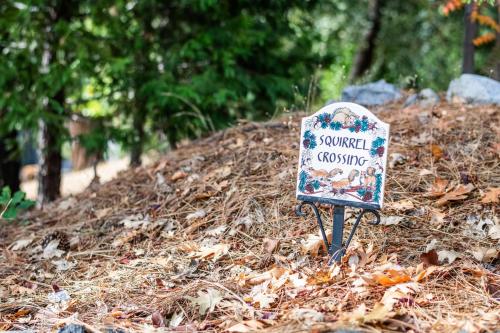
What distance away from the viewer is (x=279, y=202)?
364 cm

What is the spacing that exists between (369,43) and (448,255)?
26.3ft

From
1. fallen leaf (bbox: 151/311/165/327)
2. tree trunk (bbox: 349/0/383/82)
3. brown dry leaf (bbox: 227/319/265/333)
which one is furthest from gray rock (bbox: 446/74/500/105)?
tree trunk (bbox: 349/0/383/82)

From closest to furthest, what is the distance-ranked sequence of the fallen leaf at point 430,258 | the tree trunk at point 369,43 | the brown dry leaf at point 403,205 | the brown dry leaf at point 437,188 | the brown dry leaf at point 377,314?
the brown dry leaf at point 377,314
the fallen leaf at point 430,258
the brown dry leaf at point 403,205
the brown dry leaf at point 437,188
the tree trunk at point 369,43

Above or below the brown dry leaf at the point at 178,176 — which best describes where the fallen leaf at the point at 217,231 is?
below

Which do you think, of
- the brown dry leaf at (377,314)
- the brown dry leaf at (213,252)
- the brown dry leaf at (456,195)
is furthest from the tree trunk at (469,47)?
the brown dry leaf at (377,314)

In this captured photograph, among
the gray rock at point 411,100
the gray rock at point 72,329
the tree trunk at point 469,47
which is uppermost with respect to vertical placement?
the tree trunk at point 469,47

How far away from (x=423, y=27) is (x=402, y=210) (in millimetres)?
7589

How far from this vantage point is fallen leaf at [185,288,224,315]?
8.49 feet

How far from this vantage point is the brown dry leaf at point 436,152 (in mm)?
3904

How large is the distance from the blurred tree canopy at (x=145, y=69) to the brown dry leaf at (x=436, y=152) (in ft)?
4.95

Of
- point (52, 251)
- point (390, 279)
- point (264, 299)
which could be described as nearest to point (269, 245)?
point (264, 299)

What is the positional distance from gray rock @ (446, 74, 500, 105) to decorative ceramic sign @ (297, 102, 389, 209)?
2661 millimetres

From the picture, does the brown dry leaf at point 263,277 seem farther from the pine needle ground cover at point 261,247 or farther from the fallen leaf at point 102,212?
the fallen leaf at point 102,212

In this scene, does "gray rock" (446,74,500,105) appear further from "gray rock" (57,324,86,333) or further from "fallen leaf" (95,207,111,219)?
"gray rock" (57,324,86,333)
